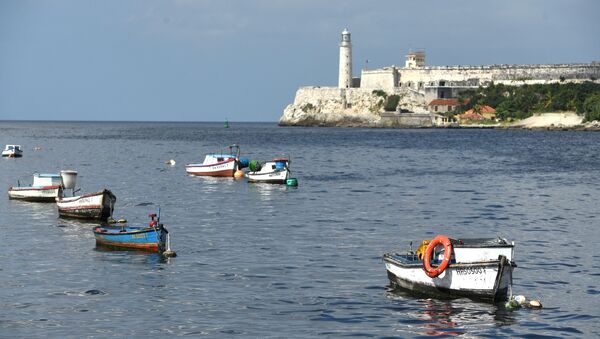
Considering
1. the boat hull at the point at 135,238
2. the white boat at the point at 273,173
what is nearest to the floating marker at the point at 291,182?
the white boat at the point at 273,173

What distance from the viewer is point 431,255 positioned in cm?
2577

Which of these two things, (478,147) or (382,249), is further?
(478,147)

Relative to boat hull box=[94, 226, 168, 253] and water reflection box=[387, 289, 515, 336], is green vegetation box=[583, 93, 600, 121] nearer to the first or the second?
boat hull box=[94, 226, 168, 253]

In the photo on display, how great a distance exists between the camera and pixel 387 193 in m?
56.2

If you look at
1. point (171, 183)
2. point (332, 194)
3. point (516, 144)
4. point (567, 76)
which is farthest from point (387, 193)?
point (567, 76)

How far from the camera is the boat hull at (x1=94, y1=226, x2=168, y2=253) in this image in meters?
32.5

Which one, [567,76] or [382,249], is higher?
[567,76]

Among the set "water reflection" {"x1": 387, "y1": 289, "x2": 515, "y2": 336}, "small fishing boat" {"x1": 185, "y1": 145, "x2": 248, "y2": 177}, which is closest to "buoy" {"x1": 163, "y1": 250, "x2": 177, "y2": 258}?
"water reflection" {"x1": 387, "y1": 289, "x2": 515, "y2": 336}

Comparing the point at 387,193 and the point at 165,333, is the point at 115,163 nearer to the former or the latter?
the point at 387,193

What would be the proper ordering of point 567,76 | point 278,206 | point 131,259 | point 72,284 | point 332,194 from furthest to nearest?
point 567,76, point 332,194, point 278,206, point 131,259, point 72,284

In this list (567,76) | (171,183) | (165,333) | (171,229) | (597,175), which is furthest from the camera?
(567,76)

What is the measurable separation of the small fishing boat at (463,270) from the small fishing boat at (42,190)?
27363mm

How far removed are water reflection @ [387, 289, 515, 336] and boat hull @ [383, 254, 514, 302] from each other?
24cm

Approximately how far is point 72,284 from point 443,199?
28.8m
